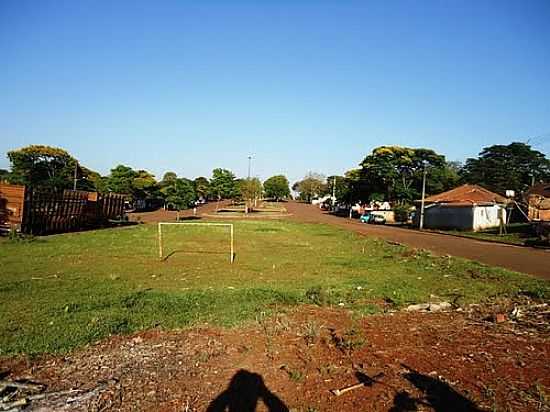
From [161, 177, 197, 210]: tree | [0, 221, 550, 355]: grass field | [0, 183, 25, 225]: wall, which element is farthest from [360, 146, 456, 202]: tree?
[0, 183, 25, 225]: wall

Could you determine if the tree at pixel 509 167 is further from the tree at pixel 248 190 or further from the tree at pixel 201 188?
the tree at pixel 201 188

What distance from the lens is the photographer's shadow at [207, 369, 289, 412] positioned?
4.22 meters

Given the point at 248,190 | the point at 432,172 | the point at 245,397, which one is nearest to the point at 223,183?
the point at 248,190

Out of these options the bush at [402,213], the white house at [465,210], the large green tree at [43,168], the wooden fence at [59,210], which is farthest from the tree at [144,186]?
the white house at [465,210]

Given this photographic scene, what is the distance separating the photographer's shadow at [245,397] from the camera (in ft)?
13.8

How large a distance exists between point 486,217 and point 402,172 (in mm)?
23445

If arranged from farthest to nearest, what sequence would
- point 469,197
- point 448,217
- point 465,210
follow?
1. point 448,217
2. point 469,197
3. point 465,210

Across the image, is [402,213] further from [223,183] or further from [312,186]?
[312,186]

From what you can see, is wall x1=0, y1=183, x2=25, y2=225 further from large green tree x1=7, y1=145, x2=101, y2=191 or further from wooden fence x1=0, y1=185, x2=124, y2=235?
large green tree x1=7, y1=145, x2=101, y2=191

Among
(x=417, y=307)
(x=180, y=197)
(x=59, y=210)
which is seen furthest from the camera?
(x=180, y=197)

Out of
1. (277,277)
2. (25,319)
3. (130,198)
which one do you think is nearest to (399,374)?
(25,319)

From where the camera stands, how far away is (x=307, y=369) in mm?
5172

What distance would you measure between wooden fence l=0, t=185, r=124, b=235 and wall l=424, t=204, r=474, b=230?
102 feet

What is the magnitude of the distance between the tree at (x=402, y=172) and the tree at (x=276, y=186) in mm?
81290
